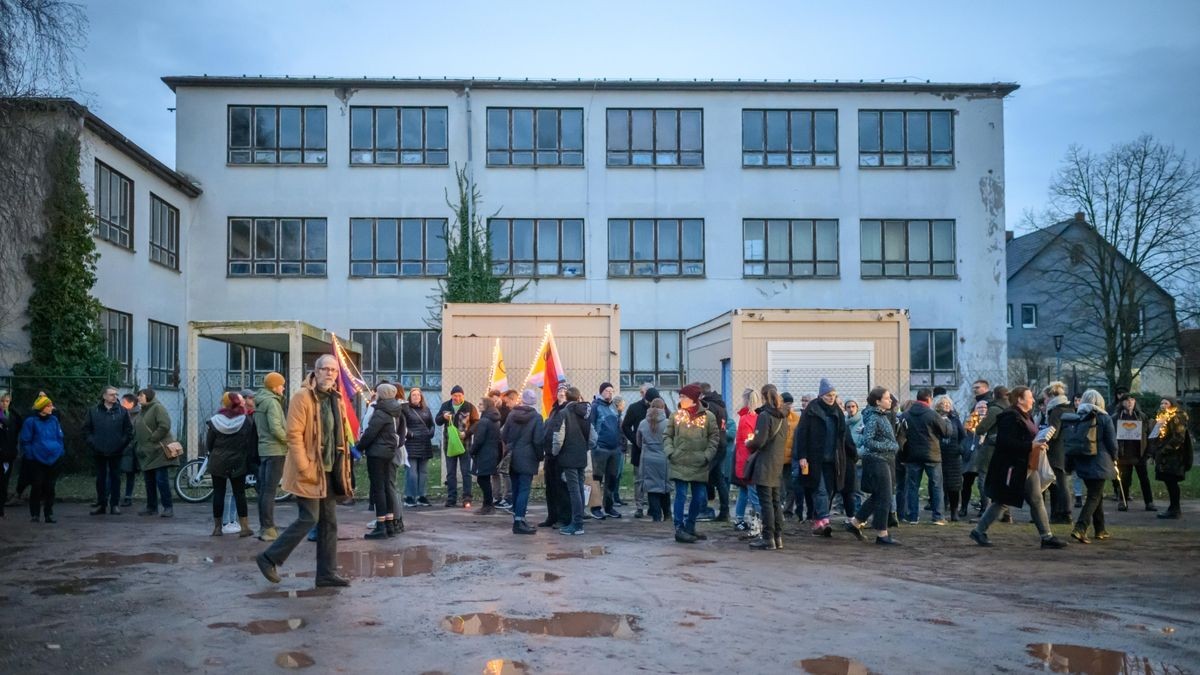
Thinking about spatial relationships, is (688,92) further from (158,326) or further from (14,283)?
(14,283)

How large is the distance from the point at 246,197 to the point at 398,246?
5.00 metres

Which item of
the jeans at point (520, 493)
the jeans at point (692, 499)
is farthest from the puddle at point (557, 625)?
the jeans at point (520, 493)

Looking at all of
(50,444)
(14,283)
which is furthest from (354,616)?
(14,283)

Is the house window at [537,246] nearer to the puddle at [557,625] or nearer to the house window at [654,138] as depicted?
the house window at [654,138]

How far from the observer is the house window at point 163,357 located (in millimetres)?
33062

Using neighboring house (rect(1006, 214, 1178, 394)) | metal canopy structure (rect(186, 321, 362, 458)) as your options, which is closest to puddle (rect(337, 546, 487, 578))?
metal canopy structure (rect(186, 321, 362, 458))

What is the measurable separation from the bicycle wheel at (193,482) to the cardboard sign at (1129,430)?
14387 millimetres

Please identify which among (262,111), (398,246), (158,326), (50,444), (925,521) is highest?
(262,111)

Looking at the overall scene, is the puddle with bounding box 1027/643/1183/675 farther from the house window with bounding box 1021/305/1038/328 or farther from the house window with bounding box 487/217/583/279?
the house window with bounding box 1021/305/1038/328

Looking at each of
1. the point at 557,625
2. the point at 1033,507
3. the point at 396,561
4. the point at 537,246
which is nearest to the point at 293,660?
the point at 557,625

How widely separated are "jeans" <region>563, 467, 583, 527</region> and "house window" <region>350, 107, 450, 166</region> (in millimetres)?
24253

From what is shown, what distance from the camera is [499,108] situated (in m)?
37.7

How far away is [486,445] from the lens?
656 inches

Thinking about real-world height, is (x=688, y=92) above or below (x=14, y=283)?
above
